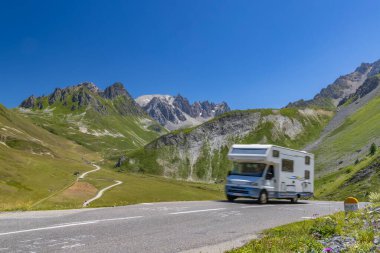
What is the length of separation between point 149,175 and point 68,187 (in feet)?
172

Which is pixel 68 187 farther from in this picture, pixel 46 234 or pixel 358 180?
pixel 46 234

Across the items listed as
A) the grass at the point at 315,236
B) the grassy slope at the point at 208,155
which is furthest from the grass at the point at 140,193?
the grass at the point at 315,236

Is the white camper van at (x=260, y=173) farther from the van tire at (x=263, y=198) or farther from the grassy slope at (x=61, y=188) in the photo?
the grassy slope at (x=61, y=188)

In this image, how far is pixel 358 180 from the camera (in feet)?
176

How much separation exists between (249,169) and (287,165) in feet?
12.4

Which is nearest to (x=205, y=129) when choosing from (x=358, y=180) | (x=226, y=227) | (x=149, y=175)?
(x=149, y=175)

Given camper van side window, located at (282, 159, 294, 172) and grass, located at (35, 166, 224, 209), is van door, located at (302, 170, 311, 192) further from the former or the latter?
grass, located at (35, 166, 224, 209)

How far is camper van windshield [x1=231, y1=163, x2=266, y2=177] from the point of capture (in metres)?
28.0

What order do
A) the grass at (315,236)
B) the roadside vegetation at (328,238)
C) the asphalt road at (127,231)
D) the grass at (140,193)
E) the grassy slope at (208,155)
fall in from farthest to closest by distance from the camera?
the grassy slope at (208,155) < the grass at (140,193) < the asphalt road at (127,231) < the grass at (315,236) < the roadside vegetation at (328,238)

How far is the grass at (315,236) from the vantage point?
8812 mm

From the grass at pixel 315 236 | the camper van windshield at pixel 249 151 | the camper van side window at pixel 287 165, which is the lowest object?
the grass at pixel 315 236

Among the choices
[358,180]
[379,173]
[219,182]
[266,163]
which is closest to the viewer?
A: [266,163]

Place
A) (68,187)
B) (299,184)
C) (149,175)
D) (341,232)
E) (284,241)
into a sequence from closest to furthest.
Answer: (284,241) < (341,232) < (299,184) < (68,187) < (149,175)

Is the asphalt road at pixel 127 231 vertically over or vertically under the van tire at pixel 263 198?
under
